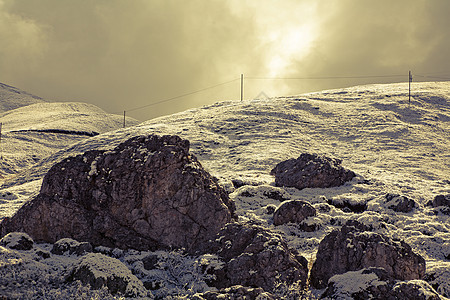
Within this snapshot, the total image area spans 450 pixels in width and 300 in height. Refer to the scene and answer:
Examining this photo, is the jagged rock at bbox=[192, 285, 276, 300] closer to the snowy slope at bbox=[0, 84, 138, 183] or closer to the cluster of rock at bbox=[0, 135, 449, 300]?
the cluster of rock at bbox=[0, 135, 449, 300]

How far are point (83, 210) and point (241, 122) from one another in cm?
5743

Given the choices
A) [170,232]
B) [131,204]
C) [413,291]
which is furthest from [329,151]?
[413,291]

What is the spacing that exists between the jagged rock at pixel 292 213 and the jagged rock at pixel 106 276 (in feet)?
48.3

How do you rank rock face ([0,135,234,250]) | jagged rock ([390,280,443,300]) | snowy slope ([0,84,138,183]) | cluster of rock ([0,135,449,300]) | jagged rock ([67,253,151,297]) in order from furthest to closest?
snowy slope ([0,84,138,183]), rock face ([0,135,234,250]), cluster of rock ([0,135,449,300]), jagged rock ([67,253,151,297]), jagged rock ([390,280,443,300])

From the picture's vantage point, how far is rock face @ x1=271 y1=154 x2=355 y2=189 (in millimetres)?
39562

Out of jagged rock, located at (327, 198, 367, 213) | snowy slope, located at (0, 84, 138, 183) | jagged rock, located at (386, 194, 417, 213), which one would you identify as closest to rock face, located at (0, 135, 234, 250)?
jagged rock, located at (327, 198, 367, 213)

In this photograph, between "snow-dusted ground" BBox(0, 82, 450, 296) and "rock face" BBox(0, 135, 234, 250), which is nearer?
"rock face" BBox(0, 135, 234, 250)

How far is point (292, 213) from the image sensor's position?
96.0 ft

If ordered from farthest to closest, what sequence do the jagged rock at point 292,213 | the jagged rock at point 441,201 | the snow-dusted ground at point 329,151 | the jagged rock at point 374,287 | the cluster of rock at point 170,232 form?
the jagged rock at point 441,201, the snow-dusted ground at point 329,151, the jagged rock at point 292,213, the cluster of rock at point 170,232, the jagged rock at point 374,287

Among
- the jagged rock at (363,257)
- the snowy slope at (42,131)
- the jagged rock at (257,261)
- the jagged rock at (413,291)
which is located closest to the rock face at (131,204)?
the jagged rock at (257,261)

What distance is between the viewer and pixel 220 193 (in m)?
24.6

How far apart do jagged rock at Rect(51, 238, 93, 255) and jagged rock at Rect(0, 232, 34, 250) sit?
3.88 ft

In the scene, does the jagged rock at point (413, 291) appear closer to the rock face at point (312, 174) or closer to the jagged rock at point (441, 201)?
the jagged rock at point (441, 201)

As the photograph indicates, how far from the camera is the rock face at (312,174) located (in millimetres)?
39562
